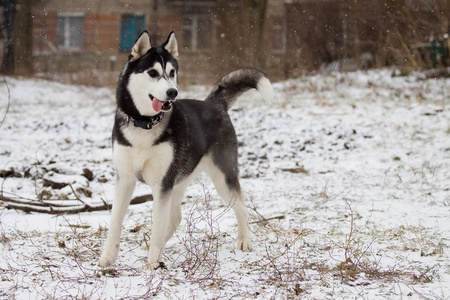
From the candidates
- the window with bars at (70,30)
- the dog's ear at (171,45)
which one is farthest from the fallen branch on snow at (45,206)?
the window with bars at (70,30)

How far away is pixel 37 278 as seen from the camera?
3.62 meters

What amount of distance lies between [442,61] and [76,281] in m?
13.3

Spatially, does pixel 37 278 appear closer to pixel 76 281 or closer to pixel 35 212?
pixel 76 281

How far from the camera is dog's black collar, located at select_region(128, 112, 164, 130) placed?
12.9 ft

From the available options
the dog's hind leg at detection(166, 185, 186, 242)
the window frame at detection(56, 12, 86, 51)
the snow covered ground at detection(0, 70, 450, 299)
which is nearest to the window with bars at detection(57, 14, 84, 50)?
the window frame at detection(56, 12, 86, 51)

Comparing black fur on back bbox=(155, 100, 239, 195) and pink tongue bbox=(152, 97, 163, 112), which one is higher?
pink tongue bbox=(152, 97, 163, 112)

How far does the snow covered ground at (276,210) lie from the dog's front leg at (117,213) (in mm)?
145

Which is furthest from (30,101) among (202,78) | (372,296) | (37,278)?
(372,296)

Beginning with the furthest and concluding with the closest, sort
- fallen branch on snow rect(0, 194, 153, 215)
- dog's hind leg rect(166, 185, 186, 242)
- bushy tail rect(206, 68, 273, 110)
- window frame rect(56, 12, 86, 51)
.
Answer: window frame rect(56, 12, 86, 51) < fallen branch on snow rect(0, 194, 153, 215) < bushy tail rect(206, 68, 273, 110) < dog's hind leg rect(166, 185, 186, 242)

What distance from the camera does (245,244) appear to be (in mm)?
4551

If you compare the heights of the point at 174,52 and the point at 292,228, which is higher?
the point at 174,52

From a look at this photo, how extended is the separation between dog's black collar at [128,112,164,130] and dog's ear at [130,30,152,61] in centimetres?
44

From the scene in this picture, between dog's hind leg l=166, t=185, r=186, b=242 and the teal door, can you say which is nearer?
dog's hind leg l=166, t=185, r=186, b=242

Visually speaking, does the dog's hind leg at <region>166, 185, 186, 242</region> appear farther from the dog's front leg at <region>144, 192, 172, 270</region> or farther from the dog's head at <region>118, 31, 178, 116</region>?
the dog's head at <region>118, 31, 178, 116</region>
